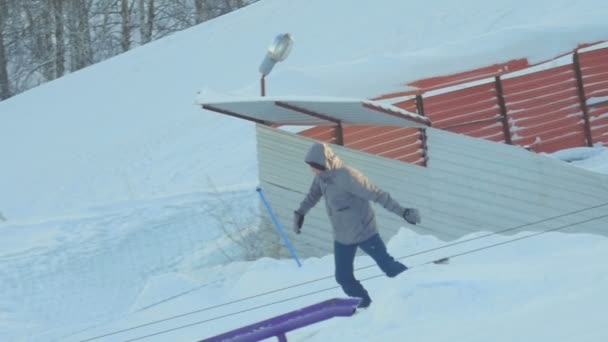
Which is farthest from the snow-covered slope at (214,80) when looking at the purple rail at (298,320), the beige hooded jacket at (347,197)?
the purple rail at (298,320)

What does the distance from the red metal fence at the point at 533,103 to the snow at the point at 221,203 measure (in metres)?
0.24

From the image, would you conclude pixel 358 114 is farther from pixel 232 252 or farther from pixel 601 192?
pixel 601 192

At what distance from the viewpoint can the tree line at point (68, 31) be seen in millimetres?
29500

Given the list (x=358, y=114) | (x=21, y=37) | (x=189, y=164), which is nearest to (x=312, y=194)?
(x=358, y=114)

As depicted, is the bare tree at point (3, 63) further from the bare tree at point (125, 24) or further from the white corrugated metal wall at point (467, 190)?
the white corrugated metal wall at point (467, 190)

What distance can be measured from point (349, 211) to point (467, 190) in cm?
369

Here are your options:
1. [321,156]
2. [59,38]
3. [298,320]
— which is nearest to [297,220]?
[321,156]

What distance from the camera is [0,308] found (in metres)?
10.3

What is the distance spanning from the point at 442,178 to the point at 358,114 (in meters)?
1.34

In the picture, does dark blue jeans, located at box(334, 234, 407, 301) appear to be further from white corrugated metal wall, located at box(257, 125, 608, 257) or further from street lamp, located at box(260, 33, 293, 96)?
street lamp, located at box(260, 33, 293, 96)

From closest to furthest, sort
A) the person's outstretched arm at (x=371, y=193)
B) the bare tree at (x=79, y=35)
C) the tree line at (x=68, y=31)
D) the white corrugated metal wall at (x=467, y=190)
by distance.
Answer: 1. the person's outstretched arm at (x=371, y=193)
2. the white corrugated metal wall at (x=467, y=190)
3. the bare tree at (x=79, y=35)
4. the tree line at (x=68, y=31)

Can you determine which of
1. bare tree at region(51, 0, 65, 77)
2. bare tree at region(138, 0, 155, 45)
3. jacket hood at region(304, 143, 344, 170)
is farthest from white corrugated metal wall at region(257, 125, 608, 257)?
bare tree at region(51, 0, 65, 77)

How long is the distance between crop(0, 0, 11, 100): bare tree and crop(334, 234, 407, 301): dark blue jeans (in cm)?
2311

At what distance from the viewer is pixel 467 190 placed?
1042cm
